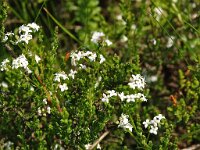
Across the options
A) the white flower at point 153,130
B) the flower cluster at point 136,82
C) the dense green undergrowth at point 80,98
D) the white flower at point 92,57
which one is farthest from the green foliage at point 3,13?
the white flower at point 153,130

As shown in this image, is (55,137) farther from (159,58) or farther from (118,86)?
(159,58)

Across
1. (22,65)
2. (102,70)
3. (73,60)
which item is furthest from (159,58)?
(22,65)

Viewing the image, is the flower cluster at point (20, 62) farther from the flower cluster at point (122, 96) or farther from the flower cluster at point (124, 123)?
the flower cluster at point (124, 123)

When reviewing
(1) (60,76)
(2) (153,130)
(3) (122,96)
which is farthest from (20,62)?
(2) (153,130)

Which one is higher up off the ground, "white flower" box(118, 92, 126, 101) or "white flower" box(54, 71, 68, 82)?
"white flower" box(54, 71, 68, 82)

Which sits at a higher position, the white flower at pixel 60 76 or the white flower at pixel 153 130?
the white flower at pixel 60 76

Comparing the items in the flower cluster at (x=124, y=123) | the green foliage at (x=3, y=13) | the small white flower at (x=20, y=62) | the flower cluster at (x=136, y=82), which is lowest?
the flower cluster at (x=124, y=123)

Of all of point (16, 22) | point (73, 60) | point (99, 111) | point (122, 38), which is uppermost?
point (16, 22)

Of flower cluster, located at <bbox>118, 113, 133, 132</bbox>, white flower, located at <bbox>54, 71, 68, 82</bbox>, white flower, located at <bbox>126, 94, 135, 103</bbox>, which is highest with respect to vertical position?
white flower, located at <bbox>54, 71, 68, 82</bbox>

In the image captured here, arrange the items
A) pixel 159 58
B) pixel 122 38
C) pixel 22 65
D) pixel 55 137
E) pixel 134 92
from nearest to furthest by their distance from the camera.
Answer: pixel 22 65 < pixel 134 92 < pixel 55 137 < pixel 159 58 < pixel 122 38

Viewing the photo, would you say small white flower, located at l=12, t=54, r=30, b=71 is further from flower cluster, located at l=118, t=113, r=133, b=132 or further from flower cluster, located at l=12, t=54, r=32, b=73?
flower cluster, located at l=118, t=113, r=133, b=132

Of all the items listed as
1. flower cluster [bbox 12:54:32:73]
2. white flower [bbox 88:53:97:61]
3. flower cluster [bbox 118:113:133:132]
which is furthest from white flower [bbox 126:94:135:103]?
flower cluster [bbox 12:54:32:73]
